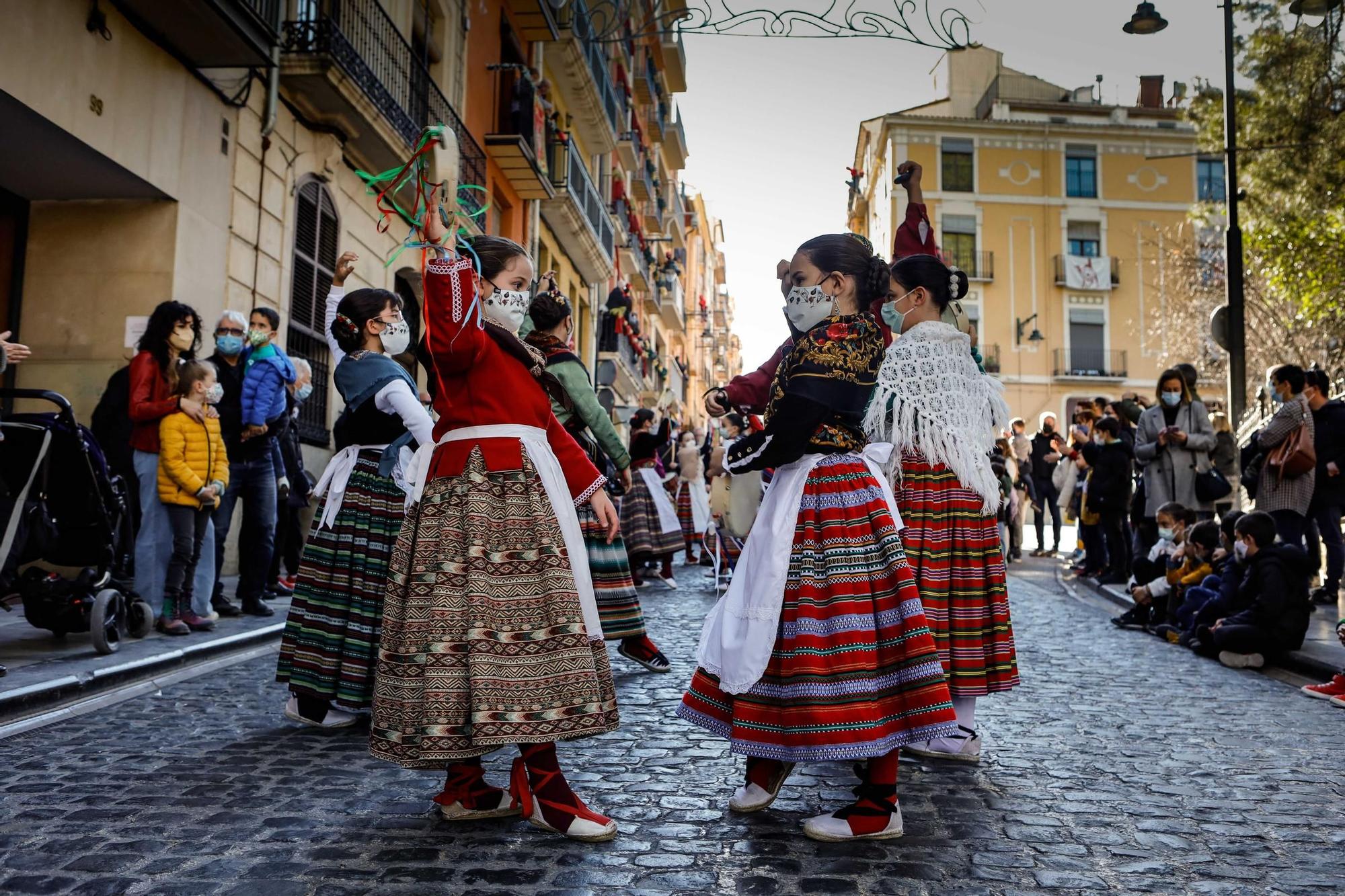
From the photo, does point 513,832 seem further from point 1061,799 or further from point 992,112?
point 992,112

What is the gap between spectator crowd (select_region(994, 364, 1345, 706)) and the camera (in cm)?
721

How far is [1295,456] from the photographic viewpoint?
912cm

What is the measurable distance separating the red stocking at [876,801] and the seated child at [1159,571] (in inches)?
247

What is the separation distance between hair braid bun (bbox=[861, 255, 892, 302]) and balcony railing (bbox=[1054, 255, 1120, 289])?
4308 cm

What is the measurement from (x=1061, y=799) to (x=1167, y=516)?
237 inches

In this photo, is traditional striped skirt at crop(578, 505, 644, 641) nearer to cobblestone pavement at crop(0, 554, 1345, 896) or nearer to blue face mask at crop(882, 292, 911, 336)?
cobblestone pavement at crop(0, 554, 1345, 896)

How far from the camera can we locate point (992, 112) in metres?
46.8

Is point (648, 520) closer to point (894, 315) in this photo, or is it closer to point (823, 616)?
point (894, 315)

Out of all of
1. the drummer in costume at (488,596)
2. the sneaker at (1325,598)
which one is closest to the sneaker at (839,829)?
the drummer in costume at (488,596)

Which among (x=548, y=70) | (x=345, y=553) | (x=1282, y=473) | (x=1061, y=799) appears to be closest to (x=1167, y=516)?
(x=1282, y=473)

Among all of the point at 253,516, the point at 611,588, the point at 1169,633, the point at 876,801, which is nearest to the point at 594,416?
the point at 611,588

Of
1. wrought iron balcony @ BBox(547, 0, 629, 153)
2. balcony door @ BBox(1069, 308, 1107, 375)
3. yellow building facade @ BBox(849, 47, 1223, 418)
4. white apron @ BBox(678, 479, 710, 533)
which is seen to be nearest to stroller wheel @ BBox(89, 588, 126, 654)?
white apron @ BBox(678, 479, 710, 533)

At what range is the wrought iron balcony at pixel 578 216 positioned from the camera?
74.9 ft

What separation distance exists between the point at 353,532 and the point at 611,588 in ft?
5.55
